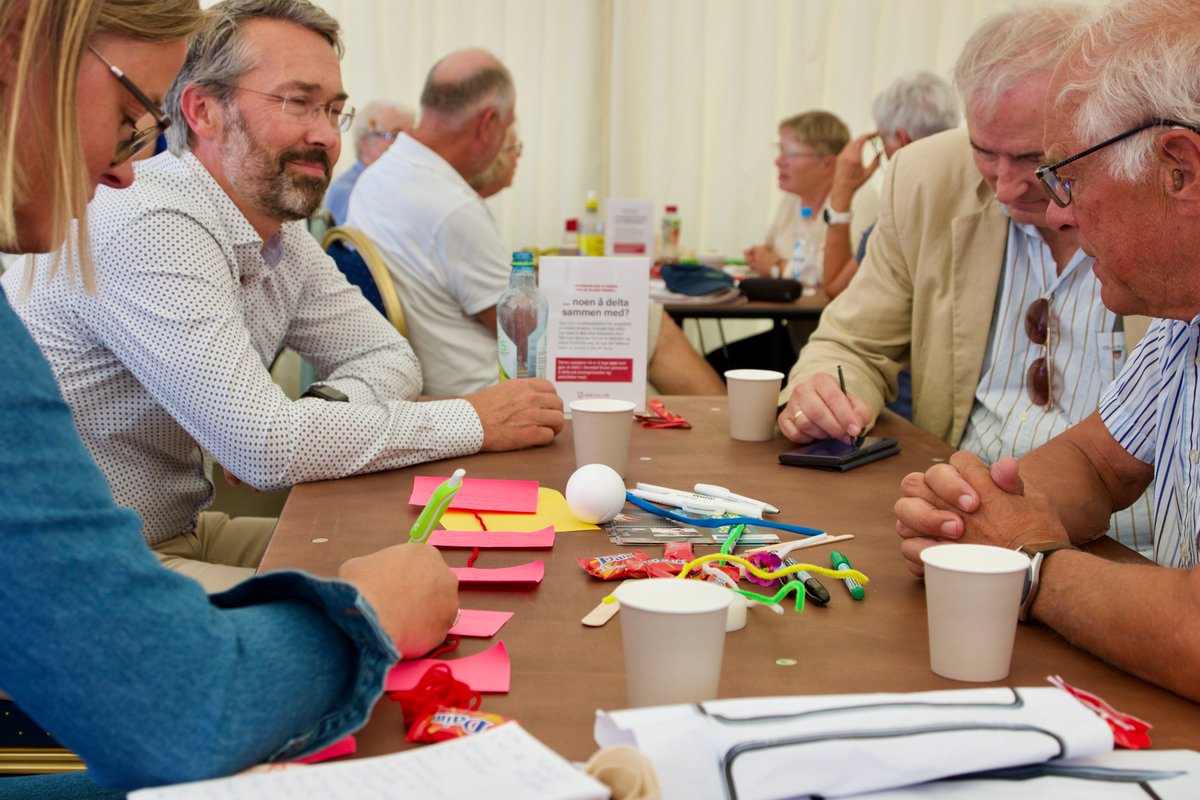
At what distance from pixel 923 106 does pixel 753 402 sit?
3121mm

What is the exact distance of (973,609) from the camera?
38.2 inches

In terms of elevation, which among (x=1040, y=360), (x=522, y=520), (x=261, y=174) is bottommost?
(x=522, y=520)

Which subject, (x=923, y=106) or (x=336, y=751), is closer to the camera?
(x=336, y=751)

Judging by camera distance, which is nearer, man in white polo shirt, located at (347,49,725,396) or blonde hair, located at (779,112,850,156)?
man in white polo shirt, located at (347,49,725,396)

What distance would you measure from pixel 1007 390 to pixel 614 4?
14.6ft

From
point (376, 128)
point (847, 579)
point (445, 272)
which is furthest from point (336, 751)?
point (376, 128)

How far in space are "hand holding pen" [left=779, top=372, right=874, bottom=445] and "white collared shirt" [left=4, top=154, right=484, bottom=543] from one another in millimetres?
511

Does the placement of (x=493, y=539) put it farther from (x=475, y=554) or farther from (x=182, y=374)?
(x=182, y=374)

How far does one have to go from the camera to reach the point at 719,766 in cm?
76

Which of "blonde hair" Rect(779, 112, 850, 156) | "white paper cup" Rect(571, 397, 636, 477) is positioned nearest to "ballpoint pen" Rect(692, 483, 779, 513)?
"white paper cup" Rect(571, 397, 636, 477)

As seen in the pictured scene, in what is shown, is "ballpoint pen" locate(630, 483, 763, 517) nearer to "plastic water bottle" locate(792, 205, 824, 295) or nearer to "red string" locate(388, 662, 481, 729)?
"red string" locate(388, 662, 481, 729)

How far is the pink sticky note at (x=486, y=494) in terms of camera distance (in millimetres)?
1493

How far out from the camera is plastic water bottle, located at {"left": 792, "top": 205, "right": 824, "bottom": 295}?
4941mm

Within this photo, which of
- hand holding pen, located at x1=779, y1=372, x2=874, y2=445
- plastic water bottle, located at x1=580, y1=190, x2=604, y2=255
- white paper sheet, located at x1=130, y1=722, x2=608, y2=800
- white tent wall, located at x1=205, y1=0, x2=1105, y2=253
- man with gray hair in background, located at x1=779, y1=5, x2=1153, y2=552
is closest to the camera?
white paper sheet, located at x1=130, y1=722, x2=608, y2=800
